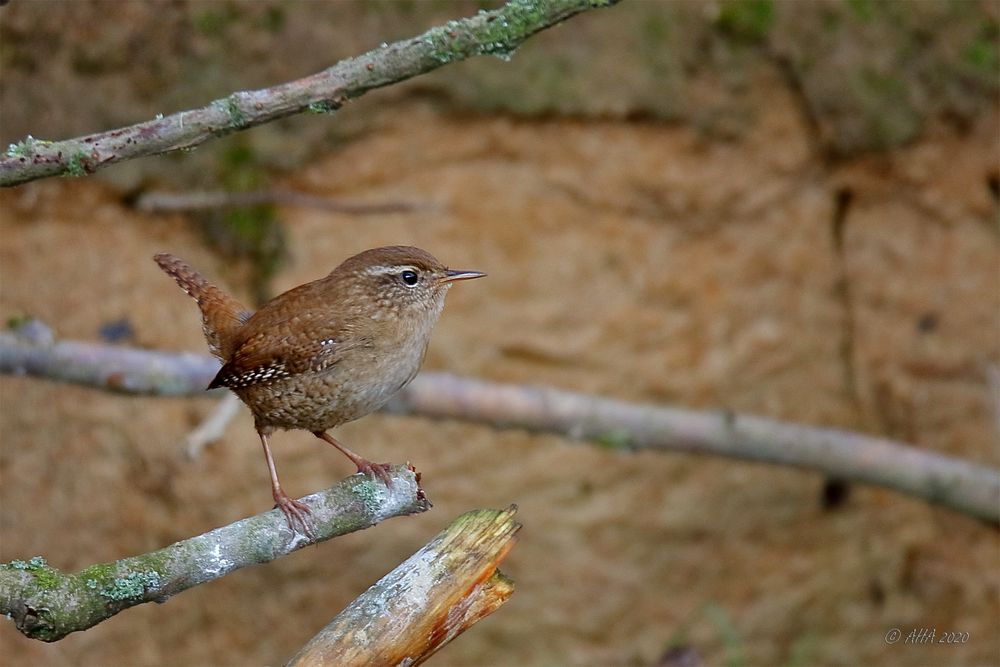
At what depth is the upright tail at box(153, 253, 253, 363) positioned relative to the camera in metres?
3.46

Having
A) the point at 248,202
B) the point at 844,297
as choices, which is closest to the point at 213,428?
the point at 248,202

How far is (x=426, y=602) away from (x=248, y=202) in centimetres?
244

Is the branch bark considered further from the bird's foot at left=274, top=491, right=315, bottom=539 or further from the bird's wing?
the bird's foot at left=274, top=491, right=315, bottom=539

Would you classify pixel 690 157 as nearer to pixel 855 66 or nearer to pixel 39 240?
pixel 855 66

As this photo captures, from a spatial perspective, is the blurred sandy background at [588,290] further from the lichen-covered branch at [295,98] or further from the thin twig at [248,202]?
the lichen-covered branch at [295,98]

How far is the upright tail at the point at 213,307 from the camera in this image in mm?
3459

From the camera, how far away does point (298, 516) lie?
281cm

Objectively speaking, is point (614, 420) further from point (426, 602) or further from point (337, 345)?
point (426, 602)

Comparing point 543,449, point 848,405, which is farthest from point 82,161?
point 848,405

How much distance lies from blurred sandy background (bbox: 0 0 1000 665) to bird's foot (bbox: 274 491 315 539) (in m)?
1.97

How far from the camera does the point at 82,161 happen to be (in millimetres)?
2654

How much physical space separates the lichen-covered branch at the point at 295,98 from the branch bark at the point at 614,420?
67.1 inches

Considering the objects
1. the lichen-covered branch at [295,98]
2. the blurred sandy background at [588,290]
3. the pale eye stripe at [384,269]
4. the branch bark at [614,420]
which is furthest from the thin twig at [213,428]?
the lichen-covered branch at [295,98]

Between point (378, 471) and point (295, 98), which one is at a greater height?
point (295, 98)
